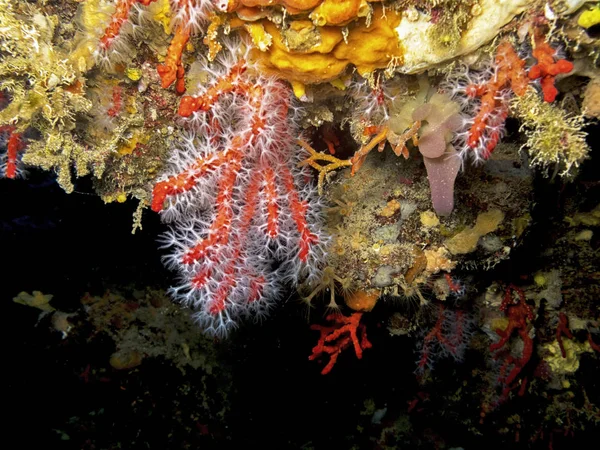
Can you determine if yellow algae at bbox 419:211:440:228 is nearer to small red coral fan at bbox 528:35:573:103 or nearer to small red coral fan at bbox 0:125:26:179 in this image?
small red coral fan at bbox 528:35:573:103

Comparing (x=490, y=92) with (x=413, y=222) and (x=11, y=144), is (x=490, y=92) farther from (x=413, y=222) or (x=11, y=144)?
(x=11, y=144)

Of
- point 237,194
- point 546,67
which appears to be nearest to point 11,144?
point 237,194

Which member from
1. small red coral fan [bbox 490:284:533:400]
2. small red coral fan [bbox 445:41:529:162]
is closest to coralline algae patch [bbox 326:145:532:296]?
small red coral fan [bbox 445:41:529:162]

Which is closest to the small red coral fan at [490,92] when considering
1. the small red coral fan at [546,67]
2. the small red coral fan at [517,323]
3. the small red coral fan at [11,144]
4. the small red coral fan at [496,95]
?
the small red coral fan at [496,95]

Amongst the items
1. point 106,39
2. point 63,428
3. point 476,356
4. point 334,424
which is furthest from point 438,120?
point 63,428

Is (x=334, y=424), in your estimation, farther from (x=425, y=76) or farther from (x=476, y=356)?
(x=425, y=76)
